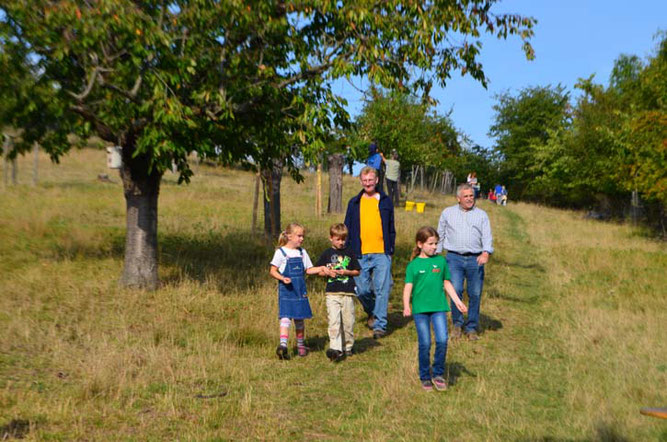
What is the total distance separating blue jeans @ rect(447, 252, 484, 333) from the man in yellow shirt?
849 millimetres

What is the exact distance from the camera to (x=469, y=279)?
8312mm

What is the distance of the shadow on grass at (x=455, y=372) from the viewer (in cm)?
655

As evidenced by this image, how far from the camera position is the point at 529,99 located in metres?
60.0

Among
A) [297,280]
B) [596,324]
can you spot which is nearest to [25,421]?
[297,280]

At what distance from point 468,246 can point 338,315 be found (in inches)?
83.2

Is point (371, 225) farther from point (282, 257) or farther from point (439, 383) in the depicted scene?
point (439, 383)

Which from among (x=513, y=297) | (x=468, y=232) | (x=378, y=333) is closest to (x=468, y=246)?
(x=468, y=232)

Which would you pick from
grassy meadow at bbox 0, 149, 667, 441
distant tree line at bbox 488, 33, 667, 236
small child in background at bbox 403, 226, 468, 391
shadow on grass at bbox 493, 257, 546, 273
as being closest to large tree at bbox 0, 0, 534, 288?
grassy meadow at bbox 0, 149, 667, 441

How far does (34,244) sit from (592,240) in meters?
17.3

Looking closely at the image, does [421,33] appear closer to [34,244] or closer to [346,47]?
[346,47]

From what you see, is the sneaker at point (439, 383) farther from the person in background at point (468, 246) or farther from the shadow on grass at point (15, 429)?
the shadow on grass at point (15, 429)

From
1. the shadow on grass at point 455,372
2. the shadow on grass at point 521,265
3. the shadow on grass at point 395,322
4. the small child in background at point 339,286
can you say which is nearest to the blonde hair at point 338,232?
the small child in background at point 339,286

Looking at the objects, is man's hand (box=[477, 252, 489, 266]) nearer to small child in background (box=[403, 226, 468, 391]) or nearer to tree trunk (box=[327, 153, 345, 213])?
small child in background (box=[403, 226, 468, 391])

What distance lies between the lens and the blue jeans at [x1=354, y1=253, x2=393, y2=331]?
27.5ft
